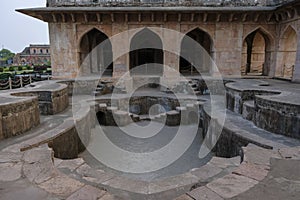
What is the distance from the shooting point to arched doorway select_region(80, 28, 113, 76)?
15.7 m

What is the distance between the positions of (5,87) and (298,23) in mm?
15319

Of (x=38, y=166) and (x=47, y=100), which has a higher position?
(x=47, y=100)

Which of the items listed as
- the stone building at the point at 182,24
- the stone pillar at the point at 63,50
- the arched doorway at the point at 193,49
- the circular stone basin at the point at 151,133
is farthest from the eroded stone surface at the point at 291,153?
the arched doorway at the point at 193,49

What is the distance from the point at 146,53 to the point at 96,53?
12.3 feet

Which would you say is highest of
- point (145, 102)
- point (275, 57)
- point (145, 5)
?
point (145, 5)

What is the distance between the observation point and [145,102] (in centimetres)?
1167

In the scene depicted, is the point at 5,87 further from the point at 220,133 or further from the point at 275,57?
the point at 275,57

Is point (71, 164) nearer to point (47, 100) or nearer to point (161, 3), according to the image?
point (47, 100)

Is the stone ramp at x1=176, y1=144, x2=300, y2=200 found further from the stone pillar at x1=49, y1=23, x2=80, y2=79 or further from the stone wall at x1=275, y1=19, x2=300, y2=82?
the stone pillar at x1=49, y1=23, x2=80, y2=79

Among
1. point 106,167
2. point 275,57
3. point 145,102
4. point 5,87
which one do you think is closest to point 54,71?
point 5,87

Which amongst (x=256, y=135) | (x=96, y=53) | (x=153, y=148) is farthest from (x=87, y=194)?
(x=96, y=53)

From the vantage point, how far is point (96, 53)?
16688 millimetres

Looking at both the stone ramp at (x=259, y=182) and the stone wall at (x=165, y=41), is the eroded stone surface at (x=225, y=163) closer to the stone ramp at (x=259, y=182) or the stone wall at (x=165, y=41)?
the stone ramp at (x=259, y=182)

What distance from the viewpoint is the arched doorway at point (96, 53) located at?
15703mm
